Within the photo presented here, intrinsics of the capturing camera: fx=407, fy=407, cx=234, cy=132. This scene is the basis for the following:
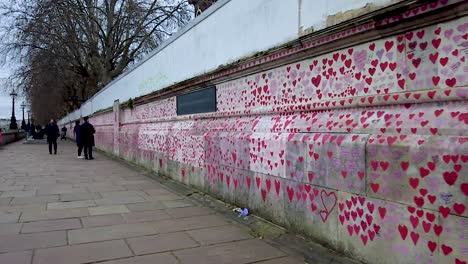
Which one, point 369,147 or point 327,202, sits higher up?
point 369,147

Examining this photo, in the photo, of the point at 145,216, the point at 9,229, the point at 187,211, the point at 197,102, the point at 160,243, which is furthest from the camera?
the point at 197,102

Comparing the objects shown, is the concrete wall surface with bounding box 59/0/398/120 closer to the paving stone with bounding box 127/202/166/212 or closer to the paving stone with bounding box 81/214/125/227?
the paving stone with bounding box 127/202/166/212

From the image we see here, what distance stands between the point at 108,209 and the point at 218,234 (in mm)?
2310

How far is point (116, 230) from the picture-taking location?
4.98 m

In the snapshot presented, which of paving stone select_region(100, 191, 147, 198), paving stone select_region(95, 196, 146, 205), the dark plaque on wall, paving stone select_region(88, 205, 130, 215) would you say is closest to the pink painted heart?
paving stone select_region(88, 205, 130, 215)

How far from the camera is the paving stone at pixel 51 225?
5.00 m

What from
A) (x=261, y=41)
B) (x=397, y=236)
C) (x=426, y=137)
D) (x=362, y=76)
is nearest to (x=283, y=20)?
(x=261, y=41)

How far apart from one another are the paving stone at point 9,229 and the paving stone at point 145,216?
4.33ft

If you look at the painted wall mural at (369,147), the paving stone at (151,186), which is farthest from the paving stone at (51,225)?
the paving stone at (151,186)

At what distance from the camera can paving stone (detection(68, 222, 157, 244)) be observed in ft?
15.1

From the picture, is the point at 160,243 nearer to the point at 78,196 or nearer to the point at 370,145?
the point at 370,145

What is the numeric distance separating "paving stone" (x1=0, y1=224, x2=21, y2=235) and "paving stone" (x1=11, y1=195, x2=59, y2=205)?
1653 millimetres

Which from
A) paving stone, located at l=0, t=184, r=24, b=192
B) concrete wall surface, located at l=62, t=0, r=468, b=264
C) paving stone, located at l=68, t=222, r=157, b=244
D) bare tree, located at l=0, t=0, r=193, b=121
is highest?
bare tree, located at l=0, t=0, r=193, b=121

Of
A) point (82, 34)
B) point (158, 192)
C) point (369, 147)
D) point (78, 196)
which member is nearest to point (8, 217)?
point (78, 196)
